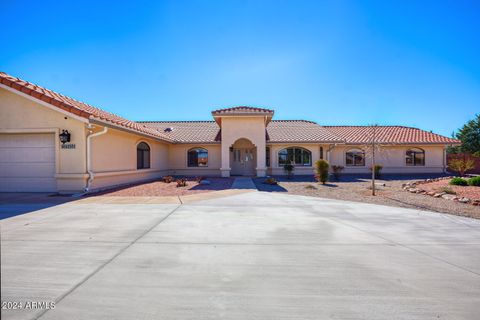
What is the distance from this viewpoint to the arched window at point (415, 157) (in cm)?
2080

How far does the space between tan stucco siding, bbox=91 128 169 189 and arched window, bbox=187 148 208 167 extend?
3.79 metres

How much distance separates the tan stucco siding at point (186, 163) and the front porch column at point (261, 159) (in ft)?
13.6

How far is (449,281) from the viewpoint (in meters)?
2.98

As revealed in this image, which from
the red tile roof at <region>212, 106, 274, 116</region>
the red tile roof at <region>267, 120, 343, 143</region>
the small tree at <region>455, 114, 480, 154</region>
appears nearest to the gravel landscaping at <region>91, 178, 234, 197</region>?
the red tile roof at <region>212, 106, 274, 116</region>

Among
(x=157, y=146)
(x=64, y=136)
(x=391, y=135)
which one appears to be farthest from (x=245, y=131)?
(x=391, y=135)

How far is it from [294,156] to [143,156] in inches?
485

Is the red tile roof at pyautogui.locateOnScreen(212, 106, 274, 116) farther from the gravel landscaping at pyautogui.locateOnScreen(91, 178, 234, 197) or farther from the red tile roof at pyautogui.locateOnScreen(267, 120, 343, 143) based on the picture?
the gravel landscaping at pyautogui.locateOnScreen(91, 178, 234, 197)

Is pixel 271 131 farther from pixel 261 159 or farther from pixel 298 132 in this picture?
pixel 261 159

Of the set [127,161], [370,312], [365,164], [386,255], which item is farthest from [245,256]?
[365,164]

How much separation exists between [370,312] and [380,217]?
15.0 feet

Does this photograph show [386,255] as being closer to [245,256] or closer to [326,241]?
[326,241]

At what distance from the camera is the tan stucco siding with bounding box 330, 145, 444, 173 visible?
20.7 m

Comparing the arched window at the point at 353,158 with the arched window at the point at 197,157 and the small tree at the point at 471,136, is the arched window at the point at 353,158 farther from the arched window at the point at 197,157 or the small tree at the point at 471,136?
the small tree at the point at 471,136

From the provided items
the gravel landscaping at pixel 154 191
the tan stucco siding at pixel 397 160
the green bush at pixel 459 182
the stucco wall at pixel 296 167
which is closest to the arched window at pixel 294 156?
the stucco wall at pixel 296 167
